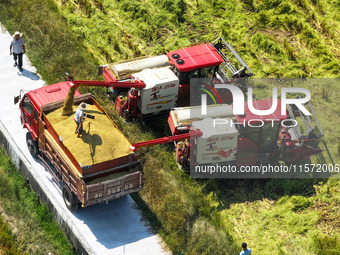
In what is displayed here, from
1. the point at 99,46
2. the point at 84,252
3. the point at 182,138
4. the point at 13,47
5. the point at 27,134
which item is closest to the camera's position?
the point at 84,252

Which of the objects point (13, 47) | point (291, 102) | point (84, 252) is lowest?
point (84, 252)

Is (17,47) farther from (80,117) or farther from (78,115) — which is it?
(80,117)

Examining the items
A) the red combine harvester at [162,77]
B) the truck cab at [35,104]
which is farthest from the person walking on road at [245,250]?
the truck cab at [35,104]

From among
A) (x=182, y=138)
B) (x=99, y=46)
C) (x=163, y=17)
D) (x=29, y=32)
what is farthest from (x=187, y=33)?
(x=182, y=138)

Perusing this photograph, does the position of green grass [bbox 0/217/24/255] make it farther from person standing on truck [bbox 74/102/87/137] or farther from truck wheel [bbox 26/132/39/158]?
person standing on truck [bbox 74/102/87/137]

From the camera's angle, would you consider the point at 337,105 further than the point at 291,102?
Yes

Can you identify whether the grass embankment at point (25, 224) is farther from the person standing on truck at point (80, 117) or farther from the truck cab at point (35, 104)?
the person standing on truck at point (80, 117)

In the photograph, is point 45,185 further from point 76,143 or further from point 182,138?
point 182,138
